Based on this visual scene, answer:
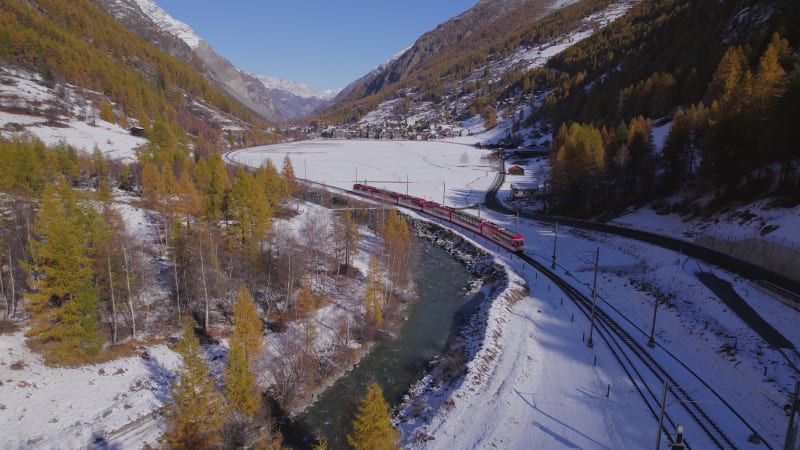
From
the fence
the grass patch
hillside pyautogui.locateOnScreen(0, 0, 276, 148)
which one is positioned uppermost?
hillside pyautogui.locateOnScreen(0, 0, 276, 148)

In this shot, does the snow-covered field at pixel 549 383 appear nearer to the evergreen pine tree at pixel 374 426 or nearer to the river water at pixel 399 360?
the river water at pixel 399 360

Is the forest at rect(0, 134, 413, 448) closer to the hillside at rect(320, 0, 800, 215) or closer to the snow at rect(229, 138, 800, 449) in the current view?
the snow at rect(229, 138, 800, 449)

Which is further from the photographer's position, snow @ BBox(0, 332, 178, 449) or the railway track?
the railway track

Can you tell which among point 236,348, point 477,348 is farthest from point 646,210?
point 236,348

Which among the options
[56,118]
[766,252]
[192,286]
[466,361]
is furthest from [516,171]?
[56,118]

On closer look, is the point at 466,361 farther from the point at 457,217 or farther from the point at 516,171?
A: the point at 516,171

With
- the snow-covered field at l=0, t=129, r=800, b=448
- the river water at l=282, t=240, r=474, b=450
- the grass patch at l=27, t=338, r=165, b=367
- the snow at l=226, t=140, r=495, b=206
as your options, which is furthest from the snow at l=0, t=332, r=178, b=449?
the snow at l=226, t=140, r=495, b=206

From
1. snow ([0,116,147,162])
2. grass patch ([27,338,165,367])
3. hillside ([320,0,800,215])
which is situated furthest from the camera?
snow ([0,116,147,162])
